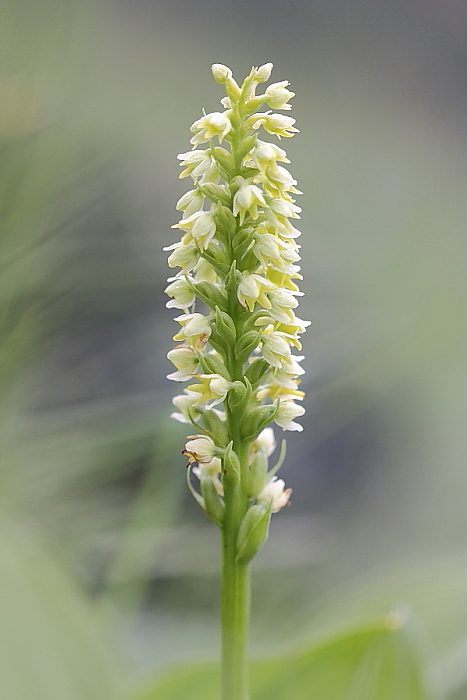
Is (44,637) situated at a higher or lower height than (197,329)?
lower

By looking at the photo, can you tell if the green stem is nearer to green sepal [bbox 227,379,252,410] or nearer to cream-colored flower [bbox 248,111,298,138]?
green sepal [bbox 227,379,252,410]

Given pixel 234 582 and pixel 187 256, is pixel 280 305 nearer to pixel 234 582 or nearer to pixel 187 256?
pixel 187 256

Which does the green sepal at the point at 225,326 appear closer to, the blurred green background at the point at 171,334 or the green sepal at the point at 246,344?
the green sepal at the point at 246,344

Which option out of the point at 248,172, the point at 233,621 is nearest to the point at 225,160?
the point at 248,172

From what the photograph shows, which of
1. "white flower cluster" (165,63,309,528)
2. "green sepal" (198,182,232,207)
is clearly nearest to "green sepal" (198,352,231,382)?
"white flower cluster" (165,63,309,528)

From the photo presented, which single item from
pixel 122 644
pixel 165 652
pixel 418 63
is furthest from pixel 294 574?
pixel 418 63

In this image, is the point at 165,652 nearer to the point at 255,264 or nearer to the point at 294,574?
the point at 294,574
